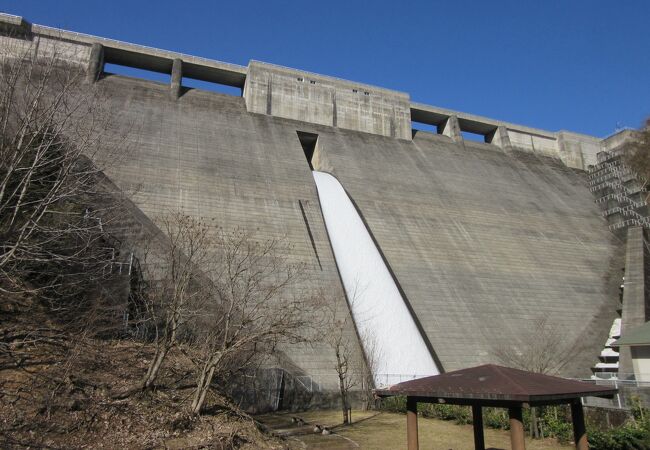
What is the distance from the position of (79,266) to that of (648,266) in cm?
2377

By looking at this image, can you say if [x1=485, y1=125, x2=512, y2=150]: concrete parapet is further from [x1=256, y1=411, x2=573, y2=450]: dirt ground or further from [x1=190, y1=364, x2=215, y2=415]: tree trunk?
[x1=190, y1=364, x2=215, y2=415]: tree trunk

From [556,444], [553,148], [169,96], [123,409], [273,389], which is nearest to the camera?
[123,409]

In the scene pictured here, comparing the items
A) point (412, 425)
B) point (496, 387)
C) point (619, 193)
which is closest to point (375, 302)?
point (412, 425)

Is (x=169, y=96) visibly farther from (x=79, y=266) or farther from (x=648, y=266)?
(x=648, y=266)

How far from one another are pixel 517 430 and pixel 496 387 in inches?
20.0

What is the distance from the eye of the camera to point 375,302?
1647 centimetres

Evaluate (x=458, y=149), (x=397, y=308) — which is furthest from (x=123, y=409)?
(x=458, y=149)

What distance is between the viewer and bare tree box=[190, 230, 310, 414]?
8.28 metres

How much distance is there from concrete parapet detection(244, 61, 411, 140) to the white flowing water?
29.6ft

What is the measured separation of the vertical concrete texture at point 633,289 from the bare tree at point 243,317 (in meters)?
10.9

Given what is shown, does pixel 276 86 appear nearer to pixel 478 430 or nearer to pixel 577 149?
pixel 577 149

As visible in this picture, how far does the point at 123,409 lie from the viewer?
7.55 metres

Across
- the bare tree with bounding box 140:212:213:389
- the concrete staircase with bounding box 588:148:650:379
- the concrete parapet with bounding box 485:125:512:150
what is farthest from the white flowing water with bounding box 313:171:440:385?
the concrete parapet with bounding box 485:125:512:150

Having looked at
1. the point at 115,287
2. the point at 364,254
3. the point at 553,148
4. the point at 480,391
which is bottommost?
the point at 480,391
